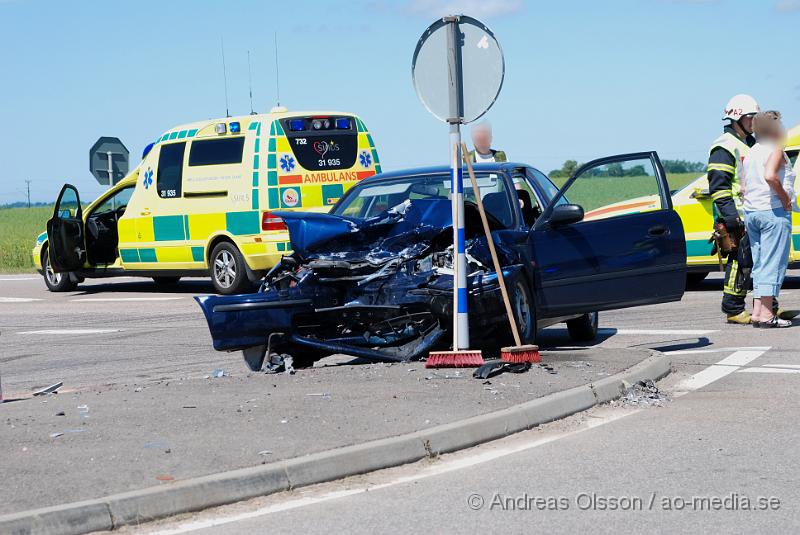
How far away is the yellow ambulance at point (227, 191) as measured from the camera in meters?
16.7

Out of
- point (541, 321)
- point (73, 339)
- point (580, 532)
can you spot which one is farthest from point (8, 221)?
point (580, 532)

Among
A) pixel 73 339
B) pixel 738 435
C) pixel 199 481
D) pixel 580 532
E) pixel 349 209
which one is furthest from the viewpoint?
pixel 73 339

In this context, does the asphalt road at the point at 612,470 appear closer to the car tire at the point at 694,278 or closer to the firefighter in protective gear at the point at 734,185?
the firefighter in protective gear at the point at 734,185

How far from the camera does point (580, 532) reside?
486 cm

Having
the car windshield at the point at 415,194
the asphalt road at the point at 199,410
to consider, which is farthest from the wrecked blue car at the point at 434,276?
the asphalt road at the point at 199,410

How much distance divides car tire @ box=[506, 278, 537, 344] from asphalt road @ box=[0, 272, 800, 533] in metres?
1.17

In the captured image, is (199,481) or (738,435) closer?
(199,481)

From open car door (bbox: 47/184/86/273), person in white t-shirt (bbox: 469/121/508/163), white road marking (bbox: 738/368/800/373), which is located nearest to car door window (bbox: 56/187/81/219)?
open car door (bbox: 47/184/86/273)

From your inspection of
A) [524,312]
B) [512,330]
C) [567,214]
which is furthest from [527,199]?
[512,330]

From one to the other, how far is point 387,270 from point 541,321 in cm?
160

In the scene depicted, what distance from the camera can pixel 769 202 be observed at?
36.9 ft

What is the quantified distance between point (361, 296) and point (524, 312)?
130 cm

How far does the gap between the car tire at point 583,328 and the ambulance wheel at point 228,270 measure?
6947 millimetres

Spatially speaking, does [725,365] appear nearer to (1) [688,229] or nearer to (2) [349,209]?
(2) [349,209]
